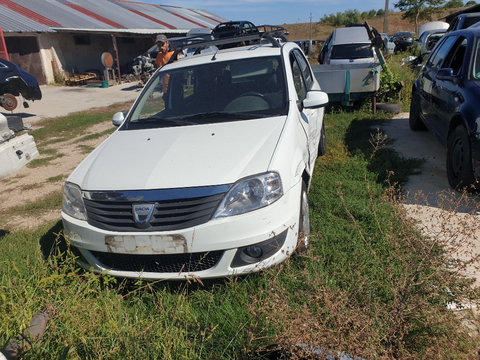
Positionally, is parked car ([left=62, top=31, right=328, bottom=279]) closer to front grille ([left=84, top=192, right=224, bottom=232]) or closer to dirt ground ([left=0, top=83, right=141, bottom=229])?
front grille ([left=84, top=192, right=224, bottom=232])

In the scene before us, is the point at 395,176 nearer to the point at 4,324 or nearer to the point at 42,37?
the point at 4,324

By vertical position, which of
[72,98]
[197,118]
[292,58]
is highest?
[292,58]

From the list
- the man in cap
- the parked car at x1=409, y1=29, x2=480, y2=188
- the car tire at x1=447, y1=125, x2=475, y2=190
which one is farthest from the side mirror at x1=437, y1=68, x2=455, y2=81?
the man in cap

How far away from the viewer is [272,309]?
2.33 metres

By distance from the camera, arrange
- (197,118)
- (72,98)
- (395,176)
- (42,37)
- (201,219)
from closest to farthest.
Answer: (201,219) < (197,118) < (395,176) < (72,98) < (42,37)

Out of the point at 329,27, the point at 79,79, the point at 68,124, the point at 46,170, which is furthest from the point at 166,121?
the point at 329,27

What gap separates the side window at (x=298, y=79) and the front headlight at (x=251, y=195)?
1.64m

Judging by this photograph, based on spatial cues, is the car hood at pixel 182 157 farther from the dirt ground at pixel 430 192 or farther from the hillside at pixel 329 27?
the hillside at pixel 329 27

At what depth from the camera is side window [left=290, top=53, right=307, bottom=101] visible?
13.7ft

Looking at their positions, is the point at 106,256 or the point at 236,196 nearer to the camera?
the point at 236,196

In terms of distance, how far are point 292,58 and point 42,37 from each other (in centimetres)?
1791

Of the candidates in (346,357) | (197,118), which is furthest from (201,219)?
(197,118)

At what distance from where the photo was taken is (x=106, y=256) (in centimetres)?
290

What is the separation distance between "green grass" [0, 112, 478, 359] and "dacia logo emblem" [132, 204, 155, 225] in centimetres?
43
